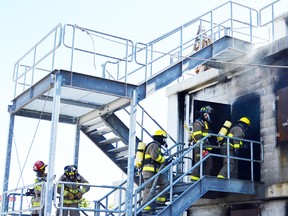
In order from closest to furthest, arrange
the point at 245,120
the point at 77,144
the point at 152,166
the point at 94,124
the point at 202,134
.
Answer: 1. the point at 152,166
2. the point at 202,134
3. the point at 245,120
4. the point at 94,124
5. the point at 77,144

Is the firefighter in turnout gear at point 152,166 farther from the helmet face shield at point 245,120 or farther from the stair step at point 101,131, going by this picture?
the helmet face shield at point 245,120

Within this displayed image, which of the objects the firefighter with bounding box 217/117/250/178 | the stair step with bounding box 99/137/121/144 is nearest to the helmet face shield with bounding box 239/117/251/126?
the firefighter with bounding box 217/117/250/178

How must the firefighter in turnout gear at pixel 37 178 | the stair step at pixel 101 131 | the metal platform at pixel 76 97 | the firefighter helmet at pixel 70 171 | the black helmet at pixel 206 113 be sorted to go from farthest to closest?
the stair step at pixel 101 131, the black helmet at pixel 206 113, the firefighter in turnout gear at pixel 37 178, the firefighter helmet at pixel 70 171, the metal platform at pixel 76 97

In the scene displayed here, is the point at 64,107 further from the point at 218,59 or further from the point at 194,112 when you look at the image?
the point at 218,59

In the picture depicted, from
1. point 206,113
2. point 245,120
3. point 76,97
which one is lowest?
point 245,120

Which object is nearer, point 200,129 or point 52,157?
point 52,157

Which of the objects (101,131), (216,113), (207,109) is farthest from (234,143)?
(101,131)

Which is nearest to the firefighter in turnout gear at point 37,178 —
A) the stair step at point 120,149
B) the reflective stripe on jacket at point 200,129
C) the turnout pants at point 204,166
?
the stair step at point 120,149

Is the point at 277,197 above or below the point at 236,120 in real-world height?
below

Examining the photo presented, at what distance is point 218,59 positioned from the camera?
1278 centimetres

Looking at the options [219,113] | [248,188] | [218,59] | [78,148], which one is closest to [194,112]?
[219,113]

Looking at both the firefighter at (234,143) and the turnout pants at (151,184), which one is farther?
the firefighter at (234,143)

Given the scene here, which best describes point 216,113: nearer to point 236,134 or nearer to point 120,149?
point 236,134

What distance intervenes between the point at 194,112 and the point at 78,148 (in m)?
3.34
